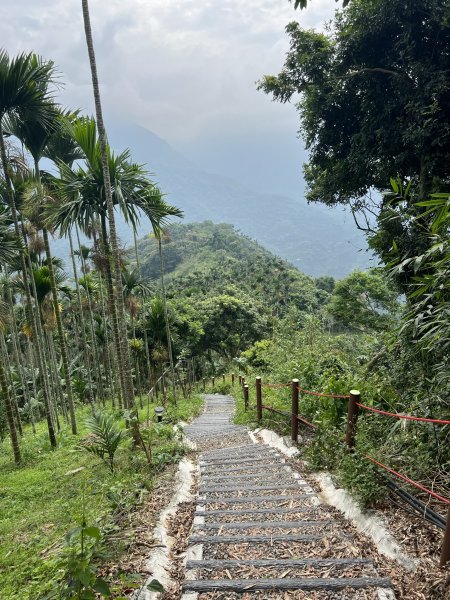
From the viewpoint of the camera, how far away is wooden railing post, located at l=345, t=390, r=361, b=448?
3.49 metres

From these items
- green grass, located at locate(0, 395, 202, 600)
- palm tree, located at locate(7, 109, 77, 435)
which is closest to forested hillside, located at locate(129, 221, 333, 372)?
palm tree, located at locate(7, 109, 77, 435)

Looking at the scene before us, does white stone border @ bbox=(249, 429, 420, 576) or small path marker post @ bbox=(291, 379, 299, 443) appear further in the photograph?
small path marker post @ bbox=(291, 379, 299, 443)

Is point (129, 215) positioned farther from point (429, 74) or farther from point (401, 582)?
point (401, 582)

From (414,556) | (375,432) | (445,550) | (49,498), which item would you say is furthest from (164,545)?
(49,498)

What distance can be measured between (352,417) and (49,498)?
4444 millimetres

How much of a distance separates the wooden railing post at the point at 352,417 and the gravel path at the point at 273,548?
2.08 ft

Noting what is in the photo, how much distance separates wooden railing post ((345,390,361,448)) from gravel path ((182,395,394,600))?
633 millimetres

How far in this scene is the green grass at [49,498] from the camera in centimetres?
283

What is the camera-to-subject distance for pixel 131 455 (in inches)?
204

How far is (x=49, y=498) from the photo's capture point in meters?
5.27

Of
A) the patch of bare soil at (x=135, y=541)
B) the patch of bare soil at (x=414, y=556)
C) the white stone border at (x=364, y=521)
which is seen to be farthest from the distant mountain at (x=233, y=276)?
the patch of bare soil at (x=414, y=556)

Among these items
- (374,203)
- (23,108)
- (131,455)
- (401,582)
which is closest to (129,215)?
(23,108)

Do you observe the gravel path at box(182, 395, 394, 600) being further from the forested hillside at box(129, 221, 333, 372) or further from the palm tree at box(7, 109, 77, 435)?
the forested hillside at box(129, 221, 333, 372)

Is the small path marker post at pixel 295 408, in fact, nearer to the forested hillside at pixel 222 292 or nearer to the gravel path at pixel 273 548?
the gravel path at pixel 273 548
